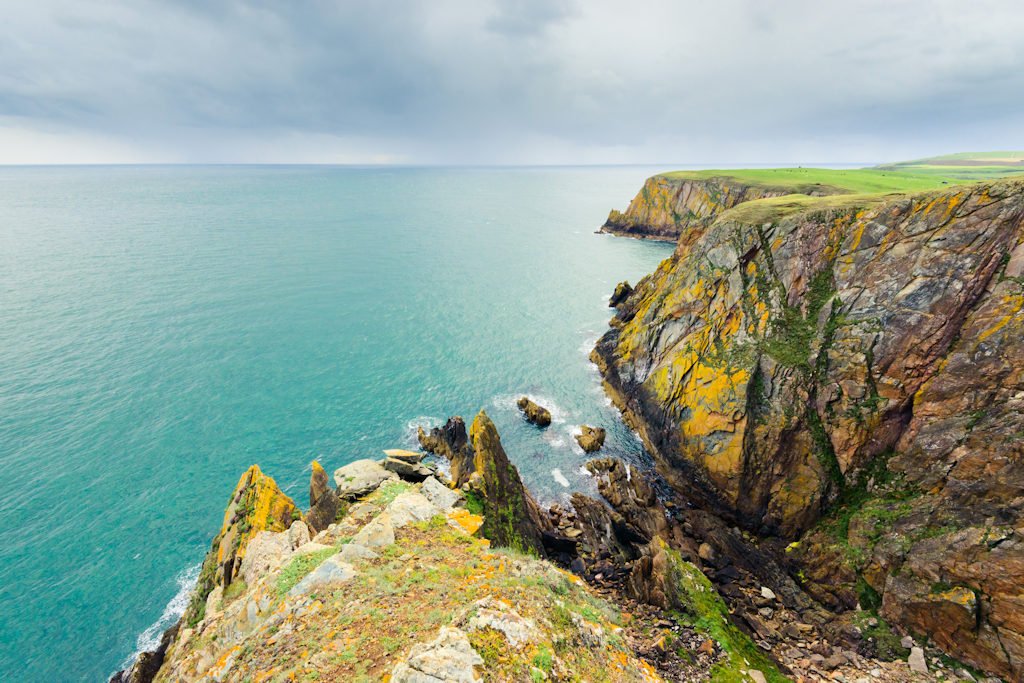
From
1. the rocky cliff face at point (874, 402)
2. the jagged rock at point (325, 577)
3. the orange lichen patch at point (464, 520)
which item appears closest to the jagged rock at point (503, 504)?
the orange lichen patch at point (464, 520)

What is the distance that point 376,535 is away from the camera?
734 inches

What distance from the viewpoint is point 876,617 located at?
20.2 m

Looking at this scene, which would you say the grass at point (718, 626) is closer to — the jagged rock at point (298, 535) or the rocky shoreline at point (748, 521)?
the rocky shoreline at point (748, 521)

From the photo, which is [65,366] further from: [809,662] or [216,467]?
[809,662]

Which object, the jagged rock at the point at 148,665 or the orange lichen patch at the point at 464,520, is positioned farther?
the orange lichen patch at the point at 464,520

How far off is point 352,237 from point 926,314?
116506 millimetres

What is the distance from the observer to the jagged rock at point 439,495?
74.5 ft

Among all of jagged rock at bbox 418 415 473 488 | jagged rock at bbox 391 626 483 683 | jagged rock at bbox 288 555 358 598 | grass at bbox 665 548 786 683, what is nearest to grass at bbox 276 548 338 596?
jagged rock at bbox 288 555 358 598

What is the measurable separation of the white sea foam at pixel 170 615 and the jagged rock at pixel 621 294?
6060 cm

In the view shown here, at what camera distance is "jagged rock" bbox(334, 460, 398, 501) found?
2417 centimetres

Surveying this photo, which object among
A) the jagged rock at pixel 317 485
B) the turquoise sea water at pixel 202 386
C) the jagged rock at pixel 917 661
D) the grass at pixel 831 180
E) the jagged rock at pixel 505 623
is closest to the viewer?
the jagged rock at pixel 505 623

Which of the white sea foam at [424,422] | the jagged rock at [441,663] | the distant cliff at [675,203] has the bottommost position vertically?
the white sea foam at [424,422]

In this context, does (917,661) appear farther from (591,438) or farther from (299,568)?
(299,568)

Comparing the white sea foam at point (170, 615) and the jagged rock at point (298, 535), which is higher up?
the jagged rock at point (298, 535)
